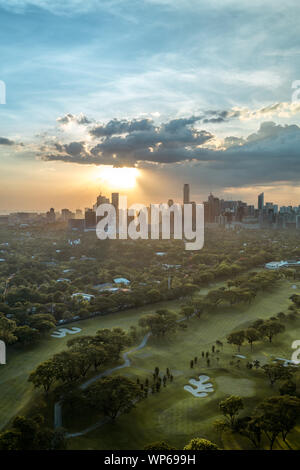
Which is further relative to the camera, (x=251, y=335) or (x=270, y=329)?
(x=270, y=329)

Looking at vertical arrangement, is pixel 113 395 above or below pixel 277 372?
above

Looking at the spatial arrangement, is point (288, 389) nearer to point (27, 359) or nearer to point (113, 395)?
point (113, 395)

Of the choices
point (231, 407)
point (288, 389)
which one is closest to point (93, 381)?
point (231, 407)

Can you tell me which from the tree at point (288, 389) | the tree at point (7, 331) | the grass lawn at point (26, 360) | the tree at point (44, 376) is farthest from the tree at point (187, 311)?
the tree at point (44, 376)

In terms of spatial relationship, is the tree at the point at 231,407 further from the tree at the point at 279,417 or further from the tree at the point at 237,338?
the tree at the point at 237,338

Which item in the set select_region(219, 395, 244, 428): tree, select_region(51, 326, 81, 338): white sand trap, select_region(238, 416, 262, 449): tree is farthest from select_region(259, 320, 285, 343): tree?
select_region(51, 326, 81, 338): white sand trap

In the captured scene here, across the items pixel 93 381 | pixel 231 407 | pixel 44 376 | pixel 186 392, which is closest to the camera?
pixel 231 407
